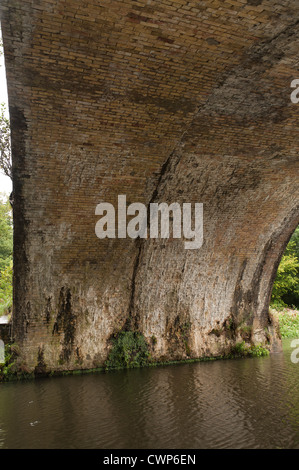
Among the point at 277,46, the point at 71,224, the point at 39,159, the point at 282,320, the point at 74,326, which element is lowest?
the point at 282,320

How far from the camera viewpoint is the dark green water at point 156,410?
14.3 feet

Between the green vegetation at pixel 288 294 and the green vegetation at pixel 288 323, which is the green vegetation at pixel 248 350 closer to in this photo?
the green vegetation at pixel 288 323

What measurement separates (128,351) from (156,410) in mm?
3282

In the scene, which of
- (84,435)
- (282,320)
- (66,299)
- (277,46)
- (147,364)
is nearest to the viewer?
(84,435)

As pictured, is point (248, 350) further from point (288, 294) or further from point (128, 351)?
point (288, 294)

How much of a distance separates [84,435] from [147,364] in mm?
4484

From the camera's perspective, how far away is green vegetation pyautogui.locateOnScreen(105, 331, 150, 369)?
862 cm

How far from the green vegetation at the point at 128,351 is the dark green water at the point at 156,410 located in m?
0.34

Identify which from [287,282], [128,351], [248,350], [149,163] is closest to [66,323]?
[128,351]

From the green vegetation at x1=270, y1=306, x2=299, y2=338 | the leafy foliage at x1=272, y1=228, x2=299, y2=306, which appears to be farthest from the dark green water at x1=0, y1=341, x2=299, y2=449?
the leafy foliage at x1=272, y1=228, x2=299, y2=306

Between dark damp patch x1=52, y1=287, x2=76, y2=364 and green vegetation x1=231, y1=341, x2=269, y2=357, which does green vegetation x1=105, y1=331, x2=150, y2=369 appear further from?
green vegetation x1=231, y1=341, x2=269, y2=357
